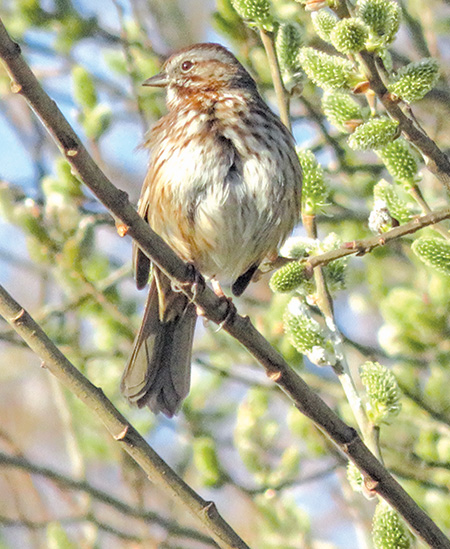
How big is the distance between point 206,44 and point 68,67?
3.83ft

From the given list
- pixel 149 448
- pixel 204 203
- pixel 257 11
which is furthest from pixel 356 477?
pixel 257 11

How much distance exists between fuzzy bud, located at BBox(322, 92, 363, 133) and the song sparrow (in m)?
0.75

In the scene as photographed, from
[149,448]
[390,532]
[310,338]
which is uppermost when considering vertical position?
[310,338]

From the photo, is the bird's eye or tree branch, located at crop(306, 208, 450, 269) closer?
tree branch, located at crop(306, 208, 450, 269)

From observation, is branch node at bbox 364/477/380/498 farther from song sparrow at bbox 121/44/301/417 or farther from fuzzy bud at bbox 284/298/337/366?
song sparrow at bbox 121/44/301/417

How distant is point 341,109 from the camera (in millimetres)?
2285

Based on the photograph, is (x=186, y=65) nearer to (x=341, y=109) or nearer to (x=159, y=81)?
(x=159, y=81)

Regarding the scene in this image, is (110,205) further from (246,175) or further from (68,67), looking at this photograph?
(68,67)

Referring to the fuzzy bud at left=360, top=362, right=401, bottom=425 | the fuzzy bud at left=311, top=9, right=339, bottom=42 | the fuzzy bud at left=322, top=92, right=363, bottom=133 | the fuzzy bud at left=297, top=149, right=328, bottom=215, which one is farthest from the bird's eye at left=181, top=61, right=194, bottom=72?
the fuzzy bud at left=360, top=362, right=401, bottom=425

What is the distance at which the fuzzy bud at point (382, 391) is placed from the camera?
215 cm

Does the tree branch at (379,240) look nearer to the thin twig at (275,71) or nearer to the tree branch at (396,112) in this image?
the tree branch at (396,112)

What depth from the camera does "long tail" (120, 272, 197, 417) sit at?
3168 mm

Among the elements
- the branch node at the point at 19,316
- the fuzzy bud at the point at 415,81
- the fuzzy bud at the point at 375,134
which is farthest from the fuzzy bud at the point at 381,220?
the branch node at the point at 19,316

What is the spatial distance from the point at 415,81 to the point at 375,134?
0.49ft
